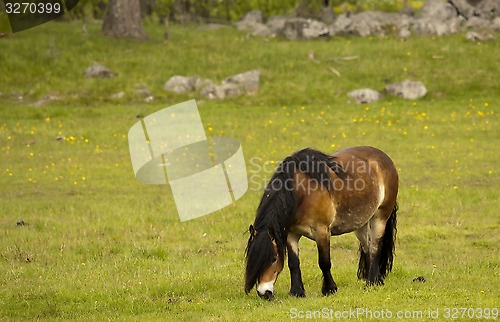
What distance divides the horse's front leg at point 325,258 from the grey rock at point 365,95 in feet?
69.4

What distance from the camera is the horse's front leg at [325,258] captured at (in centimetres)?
1063

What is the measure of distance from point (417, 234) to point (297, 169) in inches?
219

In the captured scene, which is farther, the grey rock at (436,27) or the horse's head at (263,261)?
the grey rock at (436,27)

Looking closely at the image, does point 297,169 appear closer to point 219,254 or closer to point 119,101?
point 219,254

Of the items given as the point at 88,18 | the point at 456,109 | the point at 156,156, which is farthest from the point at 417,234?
the point at 88,18

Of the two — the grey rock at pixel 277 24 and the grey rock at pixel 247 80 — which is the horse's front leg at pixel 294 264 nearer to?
the grey rock at pixel 247 80

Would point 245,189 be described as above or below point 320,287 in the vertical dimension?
below

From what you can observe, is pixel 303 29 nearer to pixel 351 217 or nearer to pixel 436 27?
pixel 436 27

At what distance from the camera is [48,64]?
112 ft

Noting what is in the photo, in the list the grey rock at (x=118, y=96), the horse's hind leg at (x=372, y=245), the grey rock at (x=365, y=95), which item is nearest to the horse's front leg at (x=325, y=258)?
the horse's hind leg at (x=372, y=245)

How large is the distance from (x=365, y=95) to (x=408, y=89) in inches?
70.0

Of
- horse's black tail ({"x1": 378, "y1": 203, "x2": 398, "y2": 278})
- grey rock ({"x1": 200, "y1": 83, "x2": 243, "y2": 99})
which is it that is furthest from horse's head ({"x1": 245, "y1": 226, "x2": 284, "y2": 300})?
grey rock ({"x1": 200, "y1": 83, "x2": 243, "y2": 99})

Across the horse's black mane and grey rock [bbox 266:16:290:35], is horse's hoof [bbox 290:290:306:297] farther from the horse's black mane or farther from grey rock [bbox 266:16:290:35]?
grey rock [bbox 266:16:290:35]

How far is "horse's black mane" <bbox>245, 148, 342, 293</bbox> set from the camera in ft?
33.1
